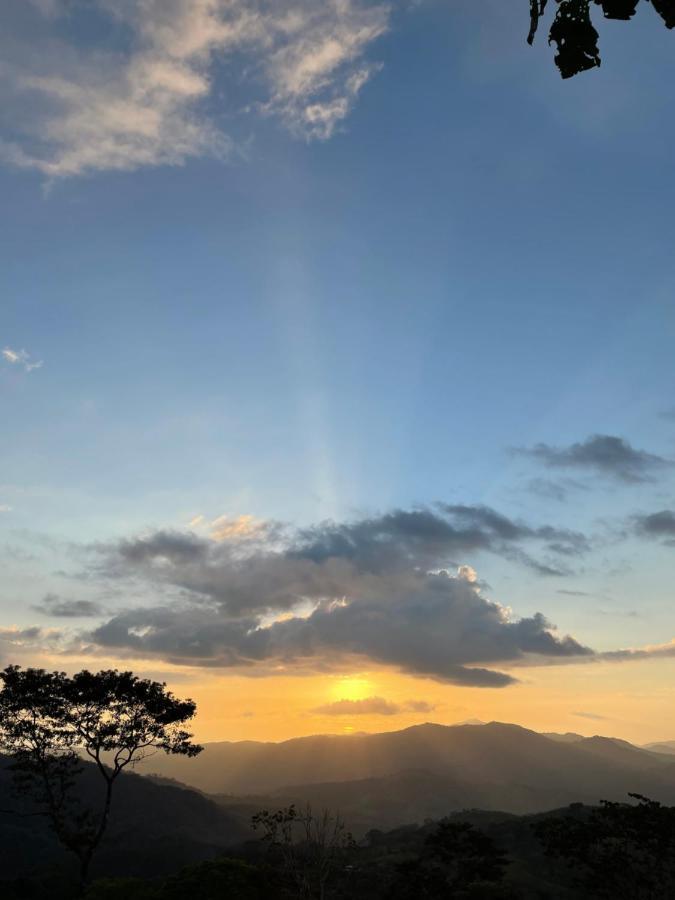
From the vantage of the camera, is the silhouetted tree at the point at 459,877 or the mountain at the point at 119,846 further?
the mountain at the point at 119,846

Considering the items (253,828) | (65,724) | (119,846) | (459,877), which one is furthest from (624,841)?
(119,846)

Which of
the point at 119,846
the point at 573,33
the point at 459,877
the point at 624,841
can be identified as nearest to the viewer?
the point at 573,33

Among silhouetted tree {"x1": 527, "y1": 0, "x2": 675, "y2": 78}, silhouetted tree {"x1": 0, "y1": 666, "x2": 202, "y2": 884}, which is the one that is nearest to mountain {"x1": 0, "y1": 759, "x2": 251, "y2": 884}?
silhouetted tree {"x1": 0, "y1": 666, "x2": 202, "y2": 884}

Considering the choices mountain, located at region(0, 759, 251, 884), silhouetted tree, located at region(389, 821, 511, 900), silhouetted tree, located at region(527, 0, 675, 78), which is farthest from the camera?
mountain, located at region(0, 759, 251, 884)

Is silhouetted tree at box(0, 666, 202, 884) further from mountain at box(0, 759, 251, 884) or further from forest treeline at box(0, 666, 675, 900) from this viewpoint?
mountain at box(0, 759, 251, 884)

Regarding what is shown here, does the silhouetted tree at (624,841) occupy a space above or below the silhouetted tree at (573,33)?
below

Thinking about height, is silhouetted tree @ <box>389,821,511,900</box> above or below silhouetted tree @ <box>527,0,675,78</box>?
below

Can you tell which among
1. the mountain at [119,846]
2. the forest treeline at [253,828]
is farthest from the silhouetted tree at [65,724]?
the mountain at [119,846]

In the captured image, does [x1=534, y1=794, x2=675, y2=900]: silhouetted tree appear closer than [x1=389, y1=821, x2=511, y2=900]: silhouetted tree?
Yes

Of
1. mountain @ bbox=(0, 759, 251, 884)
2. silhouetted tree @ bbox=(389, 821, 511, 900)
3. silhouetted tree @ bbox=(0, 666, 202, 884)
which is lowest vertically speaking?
mountain @ bbox=(0, 759, 251, 884)

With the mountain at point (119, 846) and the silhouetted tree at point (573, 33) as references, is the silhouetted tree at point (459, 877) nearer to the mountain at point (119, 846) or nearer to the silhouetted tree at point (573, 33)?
the silhouetted tree at point (573, 33)

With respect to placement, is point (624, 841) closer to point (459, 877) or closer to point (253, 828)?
point (459, 877)

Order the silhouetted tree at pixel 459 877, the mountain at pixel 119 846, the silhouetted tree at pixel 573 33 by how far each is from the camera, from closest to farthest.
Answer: the silhouetted tree at pixel 573 33
the silhouetted tree at pixel 459 877
the mountain at pixel 119 846

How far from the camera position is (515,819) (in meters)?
125
